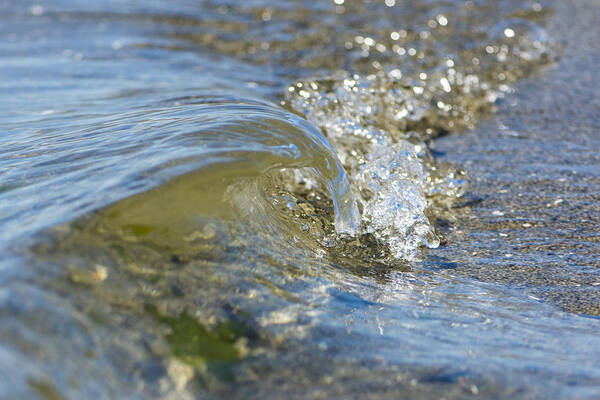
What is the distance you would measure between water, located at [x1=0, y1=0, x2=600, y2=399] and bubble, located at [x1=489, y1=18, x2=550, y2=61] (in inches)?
22.9

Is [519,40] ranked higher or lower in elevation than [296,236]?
higher

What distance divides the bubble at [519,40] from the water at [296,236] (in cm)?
58

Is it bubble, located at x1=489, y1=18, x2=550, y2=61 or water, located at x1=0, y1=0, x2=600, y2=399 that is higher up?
bubble, located at x1=489, y1=18, x2=550, y2=61

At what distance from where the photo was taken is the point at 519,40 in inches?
207

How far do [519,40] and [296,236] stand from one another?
3908 mm

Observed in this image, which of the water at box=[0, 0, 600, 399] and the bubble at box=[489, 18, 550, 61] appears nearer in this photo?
the water at box=[0, 0, 600, 399]

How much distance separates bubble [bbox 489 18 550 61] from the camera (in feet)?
16.7

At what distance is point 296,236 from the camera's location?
2277 millimetres

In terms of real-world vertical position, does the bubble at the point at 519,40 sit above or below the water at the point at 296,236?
above

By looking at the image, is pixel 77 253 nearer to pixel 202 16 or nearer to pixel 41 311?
pixel 41 311

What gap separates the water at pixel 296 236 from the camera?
58.2 inches

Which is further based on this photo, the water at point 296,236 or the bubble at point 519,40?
the bubble at point 519,40

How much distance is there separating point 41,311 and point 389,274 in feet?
4.05

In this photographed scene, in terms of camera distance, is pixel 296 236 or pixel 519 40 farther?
pixel 519 40
